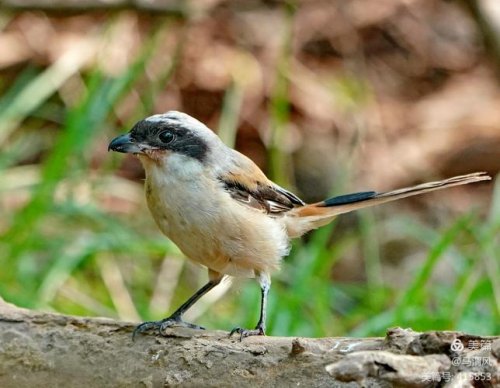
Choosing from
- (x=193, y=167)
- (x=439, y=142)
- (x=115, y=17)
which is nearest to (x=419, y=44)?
(x=439, y=142)

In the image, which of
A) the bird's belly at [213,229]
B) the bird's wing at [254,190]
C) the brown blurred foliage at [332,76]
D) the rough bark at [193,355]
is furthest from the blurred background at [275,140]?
the rough bark at [193,355]

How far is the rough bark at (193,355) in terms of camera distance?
2.51 meters

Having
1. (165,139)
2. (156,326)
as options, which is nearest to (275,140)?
(165,139)

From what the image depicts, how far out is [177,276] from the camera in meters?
6.15

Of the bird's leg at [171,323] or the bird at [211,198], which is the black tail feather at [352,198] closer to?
the bird at [211,198]

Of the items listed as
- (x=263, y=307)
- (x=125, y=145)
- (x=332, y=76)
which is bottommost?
(x=263, y=307)

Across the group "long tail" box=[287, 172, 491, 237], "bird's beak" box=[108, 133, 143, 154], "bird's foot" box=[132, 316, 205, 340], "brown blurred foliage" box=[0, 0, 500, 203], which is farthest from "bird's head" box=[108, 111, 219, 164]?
"brown blurred foliage" box=[0, 0, 500, 203]

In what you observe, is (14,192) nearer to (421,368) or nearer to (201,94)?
(201,94)

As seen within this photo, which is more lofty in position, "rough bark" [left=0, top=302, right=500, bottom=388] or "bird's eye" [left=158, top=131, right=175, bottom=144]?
"bird's eye" [left=158, top=131, right=175, bottom=144]

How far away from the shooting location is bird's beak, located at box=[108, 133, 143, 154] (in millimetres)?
3537

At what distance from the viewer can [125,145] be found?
3.57 m

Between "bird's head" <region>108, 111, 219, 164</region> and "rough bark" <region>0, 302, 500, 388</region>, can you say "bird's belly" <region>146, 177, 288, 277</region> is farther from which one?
"rough bark" <region>0, 302, 500, 388</region>

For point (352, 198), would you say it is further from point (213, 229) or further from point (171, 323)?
point (171, 323)

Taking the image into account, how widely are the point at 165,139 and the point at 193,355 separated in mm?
1022
